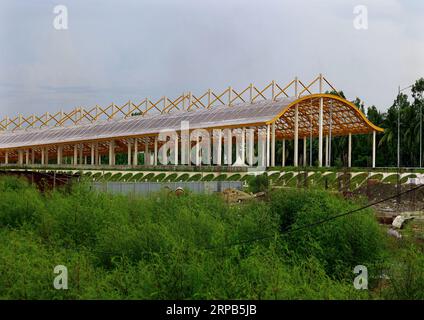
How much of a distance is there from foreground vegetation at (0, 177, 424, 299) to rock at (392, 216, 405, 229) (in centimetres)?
405

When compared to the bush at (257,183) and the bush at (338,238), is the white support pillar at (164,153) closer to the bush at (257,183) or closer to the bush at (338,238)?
the bush at (257,183)

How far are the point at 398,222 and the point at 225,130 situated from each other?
107 feet

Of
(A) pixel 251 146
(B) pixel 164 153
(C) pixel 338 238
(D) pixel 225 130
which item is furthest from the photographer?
(B) pixel 164 153

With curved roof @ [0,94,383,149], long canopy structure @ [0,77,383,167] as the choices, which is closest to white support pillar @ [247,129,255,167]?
long canopy structure @ [0,77,383,167]

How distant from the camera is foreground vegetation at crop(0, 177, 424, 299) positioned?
432 inches

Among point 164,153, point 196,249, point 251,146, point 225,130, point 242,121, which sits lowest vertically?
point 196,249

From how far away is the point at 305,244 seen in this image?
15836mm

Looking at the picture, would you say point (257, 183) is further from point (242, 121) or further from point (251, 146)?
point (251, 146)

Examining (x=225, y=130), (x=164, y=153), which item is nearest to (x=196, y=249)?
(x=225, y=130)

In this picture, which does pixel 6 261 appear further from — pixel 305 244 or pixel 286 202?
pixel 286 202

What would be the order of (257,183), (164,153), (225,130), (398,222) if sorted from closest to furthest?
(398,222), (257,183), (225,130), (164,153)

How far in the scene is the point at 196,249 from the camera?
1355 centimetres

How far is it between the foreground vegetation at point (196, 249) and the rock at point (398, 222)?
13.3ft
